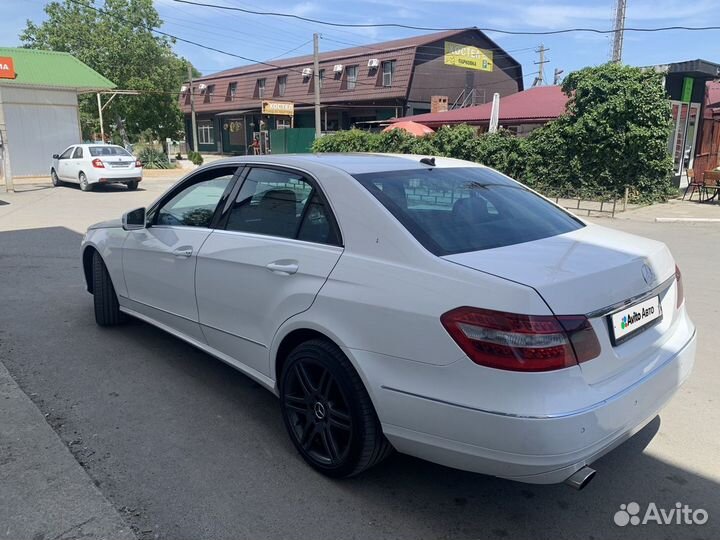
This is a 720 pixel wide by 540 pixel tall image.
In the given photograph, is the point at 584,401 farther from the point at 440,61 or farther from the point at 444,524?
the point at 440,61

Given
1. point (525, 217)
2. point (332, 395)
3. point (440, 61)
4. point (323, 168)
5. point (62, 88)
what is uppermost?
point (440, 61)

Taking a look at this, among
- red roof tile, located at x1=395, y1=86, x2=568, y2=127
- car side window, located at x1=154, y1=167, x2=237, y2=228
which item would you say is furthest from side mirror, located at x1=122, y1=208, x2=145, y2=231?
red roof tile, located at x1=395, y1=86, x2=568, y2=127

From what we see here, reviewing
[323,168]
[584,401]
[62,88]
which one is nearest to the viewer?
[584,401]

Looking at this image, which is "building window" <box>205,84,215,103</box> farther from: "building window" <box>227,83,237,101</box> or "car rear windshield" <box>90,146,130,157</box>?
"car rear windshield" <box>90,146,130,157</box>

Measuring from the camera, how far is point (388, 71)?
35.5m

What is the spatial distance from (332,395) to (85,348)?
2.89 metres

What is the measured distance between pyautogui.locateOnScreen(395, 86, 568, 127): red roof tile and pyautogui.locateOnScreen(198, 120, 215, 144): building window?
2886cm

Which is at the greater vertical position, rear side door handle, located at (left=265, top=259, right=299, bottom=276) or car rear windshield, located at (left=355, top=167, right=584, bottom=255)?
car rear windshield, located at (left=355, top=167, right=584, bottom=255)

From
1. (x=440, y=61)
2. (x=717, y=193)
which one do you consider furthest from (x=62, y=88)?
(x=717, y=193)

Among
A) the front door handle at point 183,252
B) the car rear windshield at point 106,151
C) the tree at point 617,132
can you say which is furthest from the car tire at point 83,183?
the front door handle at point 183,252

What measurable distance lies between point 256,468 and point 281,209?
4.76 feet

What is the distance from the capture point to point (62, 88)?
2448 cm

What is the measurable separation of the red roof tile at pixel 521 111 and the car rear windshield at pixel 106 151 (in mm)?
13373

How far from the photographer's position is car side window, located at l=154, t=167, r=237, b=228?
154 inches
